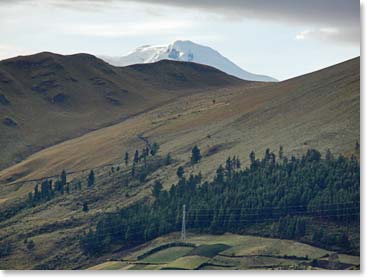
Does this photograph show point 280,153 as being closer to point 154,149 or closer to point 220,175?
point 220,175

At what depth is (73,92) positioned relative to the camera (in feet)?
341

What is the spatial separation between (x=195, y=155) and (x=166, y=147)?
5.55 metres

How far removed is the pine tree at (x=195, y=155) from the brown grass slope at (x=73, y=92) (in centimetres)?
2852

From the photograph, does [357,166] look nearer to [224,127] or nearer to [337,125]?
[337,125]

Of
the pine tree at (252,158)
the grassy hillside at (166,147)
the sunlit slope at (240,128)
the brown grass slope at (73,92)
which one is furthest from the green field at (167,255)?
the brown grass slope at (73,92)

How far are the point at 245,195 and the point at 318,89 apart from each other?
1548 centimetres

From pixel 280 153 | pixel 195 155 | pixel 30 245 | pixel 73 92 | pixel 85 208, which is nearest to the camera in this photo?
pixel 30 245

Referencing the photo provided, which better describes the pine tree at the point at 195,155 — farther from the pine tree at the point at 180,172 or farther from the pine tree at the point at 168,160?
the pine tree at the point at 168,160

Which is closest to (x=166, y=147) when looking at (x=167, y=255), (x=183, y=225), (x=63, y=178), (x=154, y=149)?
(x=154, y=149)

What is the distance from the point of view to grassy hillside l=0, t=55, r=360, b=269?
43844 mm

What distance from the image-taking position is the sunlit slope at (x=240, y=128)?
46188 mm

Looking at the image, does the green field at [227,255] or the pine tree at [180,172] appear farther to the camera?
the pine tree at [180,172]

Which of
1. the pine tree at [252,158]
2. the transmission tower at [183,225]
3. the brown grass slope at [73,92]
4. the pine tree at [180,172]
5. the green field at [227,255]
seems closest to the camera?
the green field at [227,255]

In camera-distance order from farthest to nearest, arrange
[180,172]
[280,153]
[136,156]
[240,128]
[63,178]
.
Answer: [136,156] < [240,128] < [63,178] < [180,172] < [280,153]
